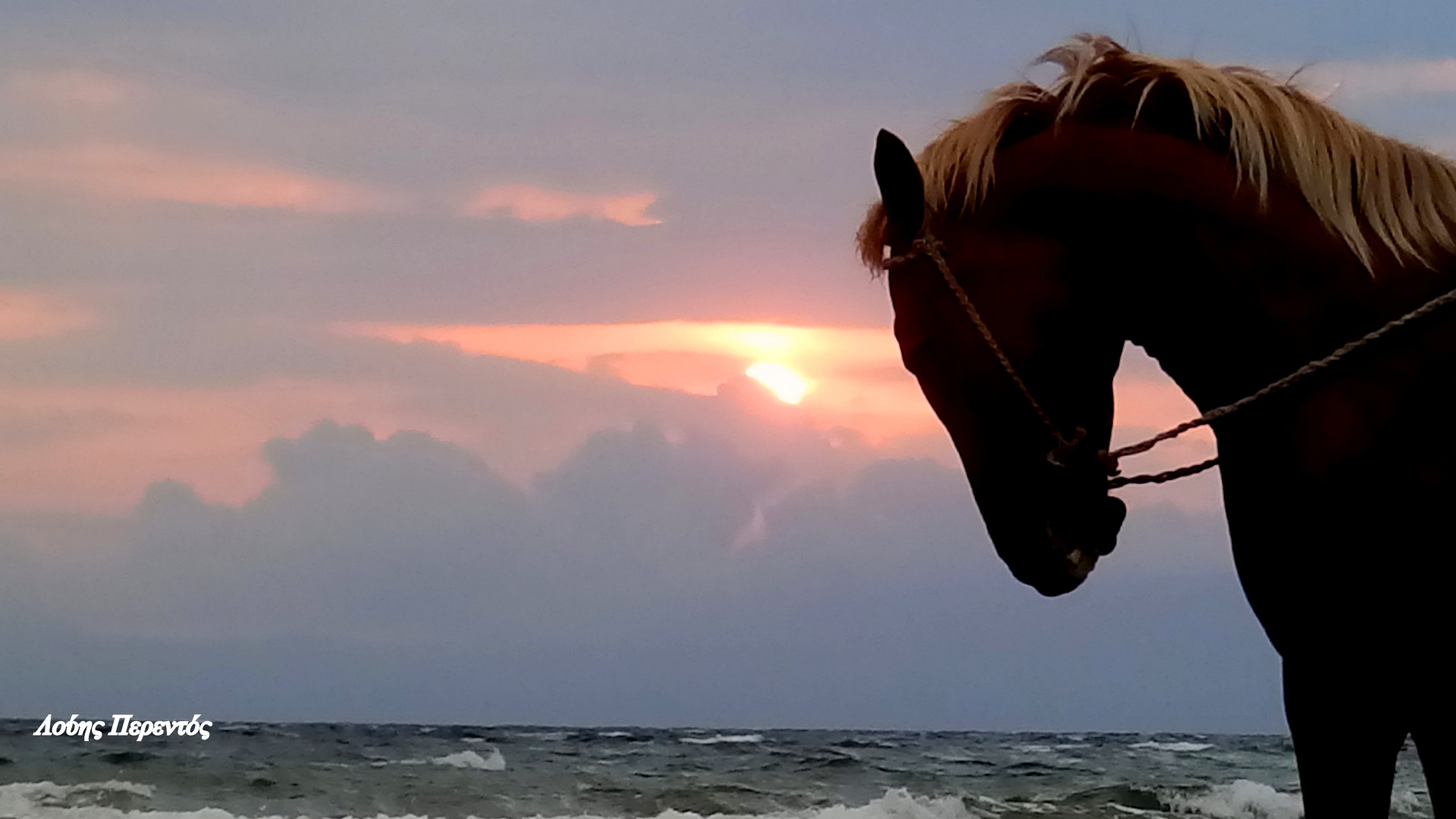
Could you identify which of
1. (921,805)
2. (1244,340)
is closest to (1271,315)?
(1244,340)

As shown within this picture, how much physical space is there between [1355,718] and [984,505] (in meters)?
0.57

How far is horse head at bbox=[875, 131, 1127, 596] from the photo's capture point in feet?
6.34

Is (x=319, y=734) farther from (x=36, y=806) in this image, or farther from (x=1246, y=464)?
(x=1246, y=464)

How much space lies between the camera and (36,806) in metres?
14.4

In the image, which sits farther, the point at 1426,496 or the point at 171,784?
the point at 171,784

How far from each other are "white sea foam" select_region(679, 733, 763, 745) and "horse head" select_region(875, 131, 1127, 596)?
22941 millimetres

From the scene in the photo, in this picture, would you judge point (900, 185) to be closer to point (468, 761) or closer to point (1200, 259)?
point (1200, 259)

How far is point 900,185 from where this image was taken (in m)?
2.01

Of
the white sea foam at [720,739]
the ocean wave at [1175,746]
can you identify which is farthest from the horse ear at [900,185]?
the ocean wave at [1175,746]

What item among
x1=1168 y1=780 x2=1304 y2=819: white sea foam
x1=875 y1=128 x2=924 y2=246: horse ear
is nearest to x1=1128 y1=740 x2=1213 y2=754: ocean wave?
x1=1168 y1=780 x2=1304 y2=819: white sea foam

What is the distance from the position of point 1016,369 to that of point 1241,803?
641 inches

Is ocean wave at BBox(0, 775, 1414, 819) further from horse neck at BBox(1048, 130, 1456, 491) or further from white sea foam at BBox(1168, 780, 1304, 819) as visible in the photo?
horse neck at BBox(1048, 130, 1456, 491)

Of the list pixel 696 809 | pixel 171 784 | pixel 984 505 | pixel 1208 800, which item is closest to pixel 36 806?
pixel 171 784

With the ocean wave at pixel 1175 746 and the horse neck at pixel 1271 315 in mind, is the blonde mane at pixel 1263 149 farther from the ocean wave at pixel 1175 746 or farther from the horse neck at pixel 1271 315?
the ocean wave at pixel 1175 746
